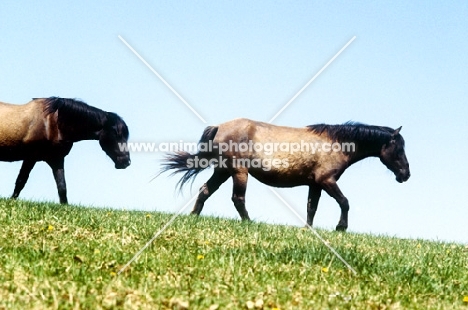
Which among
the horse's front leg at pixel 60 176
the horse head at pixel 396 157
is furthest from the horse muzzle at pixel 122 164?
the horse head at pixel 396 157

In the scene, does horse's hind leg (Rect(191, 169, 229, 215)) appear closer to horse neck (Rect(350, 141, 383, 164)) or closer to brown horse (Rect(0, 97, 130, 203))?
brown horse (Rect(0, 97, 130, 203))

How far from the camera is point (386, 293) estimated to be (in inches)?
223

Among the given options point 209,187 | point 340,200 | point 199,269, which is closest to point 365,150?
point 340,200

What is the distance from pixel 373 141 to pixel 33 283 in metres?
10.6

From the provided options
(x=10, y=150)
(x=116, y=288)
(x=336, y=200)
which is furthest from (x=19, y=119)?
(x=116, y=288)

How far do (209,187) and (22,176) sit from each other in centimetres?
390

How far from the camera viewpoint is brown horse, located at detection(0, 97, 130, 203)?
12820 mm

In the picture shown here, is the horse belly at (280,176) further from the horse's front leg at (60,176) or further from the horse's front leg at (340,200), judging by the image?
the horse's front leg at (60,176)

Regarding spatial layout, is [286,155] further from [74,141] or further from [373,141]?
[74,141]

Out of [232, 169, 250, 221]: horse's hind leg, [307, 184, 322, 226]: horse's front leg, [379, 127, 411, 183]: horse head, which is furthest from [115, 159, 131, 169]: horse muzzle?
[379, 127, 411, 183]: horse head

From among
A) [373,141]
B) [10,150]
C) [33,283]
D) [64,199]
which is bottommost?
[33,283]

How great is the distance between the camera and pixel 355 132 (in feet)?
46.8

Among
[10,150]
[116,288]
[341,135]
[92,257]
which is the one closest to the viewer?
[116,288]

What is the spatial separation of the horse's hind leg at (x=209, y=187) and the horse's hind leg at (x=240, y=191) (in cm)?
63
